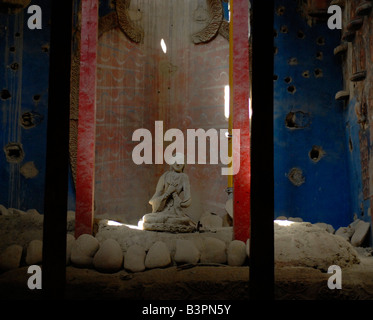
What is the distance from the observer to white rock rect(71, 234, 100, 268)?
617cm

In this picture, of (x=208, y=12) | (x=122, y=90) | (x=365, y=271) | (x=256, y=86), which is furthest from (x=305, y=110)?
(x=256, y=86)

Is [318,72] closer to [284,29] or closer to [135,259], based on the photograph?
[284,29]

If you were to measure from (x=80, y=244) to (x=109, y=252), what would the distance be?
0.53 meters

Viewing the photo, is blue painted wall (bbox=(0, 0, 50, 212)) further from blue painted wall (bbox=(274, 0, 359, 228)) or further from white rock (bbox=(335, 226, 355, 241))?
white rock (bbox=(335, 226, 355, 241))

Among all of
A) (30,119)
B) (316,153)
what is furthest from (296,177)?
(30,119)

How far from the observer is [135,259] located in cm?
606

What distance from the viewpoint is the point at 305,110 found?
33.0ft

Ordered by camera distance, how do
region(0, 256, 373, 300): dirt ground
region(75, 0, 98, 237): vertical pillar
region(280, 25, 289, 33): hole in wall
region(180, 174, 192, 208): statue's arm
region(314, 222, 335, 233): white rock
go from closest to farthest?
region(0, 256, 373, 300): dirt ground, region(75, 0, 98, 237): vertical pillar, region(180, 174, 192, 208): statue's arm, region(314, 222, 335, 233): white rock, region(280, 25, 289, 33): hole in wall

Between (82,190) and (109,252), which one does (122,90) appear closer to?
(82,190)

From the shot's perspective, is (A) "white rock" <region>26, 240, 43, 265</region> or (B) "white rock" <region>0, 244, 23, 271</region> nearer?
(B) "white rock" <region>0, 244, 23, 271</region>

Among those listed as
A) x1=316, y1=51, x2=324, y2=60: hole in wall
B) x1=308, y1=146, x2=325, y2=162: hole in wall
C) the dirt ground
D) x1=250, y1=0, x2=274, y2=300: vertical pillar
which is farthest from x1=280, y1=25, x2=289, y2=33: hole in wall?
x1=250, y1=0, x2=274, y2=300: vertical pillar

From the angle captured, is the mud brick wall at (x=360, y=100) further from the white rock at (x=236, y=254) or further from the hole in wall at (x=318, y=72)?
the white rock at (x=236, y=254)

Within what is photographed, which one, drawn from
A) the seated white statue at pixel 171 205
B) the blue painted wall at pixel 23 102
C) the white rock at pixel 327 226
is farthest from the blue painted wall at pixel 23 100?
the white rock at pixel 327 226

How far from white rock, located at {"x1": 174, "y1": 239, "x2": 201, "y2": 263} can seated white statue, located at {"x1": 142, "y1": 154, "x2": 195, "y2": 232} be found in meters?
0.95
